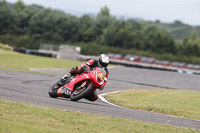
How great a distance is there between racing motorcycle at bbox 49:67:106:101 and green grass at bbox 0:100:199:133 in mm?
2093

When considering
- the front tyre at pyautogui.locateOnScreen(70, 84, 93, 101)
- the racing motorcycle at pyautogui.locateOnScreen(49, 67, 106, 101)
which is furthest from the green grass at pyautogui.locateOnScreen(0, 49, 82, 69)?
the front tyre at pyautogui.locateOnScreen(70, 84, 93, 101)

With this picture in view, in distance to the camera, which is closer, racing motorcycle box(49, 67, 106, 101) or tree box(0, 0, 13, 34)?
racing motorcycle box(49, 67, 106, 101)

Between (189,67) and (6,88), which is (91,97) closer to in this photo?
(6,88)

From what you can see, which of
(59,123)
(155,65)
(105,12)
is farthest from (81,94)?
(105,12)

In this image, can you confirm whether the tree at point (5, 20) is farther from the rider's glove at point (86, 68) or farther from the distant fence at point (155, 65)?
the rider's glove at point (86, 68)

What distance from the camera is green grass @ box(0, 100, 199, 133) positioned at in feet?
23.2

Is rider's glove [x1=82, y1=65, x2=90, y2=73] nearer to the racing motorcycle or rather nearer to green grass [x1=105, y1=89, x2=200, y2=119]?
the racing motorcycle

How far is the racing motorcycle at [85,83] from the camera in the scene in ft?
36.8

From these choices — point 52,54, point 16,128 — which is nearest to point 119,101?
point 16,128

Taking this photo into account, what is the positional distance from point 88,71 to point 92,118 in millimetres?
2904

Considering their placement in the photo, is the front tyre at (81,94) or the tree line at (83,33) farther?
the tree line at (83,33)

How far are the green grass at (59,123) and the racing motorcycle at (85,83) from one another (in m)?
2.09

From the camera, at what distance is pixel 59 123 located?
782 cm

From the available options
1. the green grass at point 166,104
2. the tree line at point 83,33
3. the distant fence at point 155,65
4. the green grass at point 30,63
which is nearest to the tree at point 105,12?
the tree line at point 83,33
